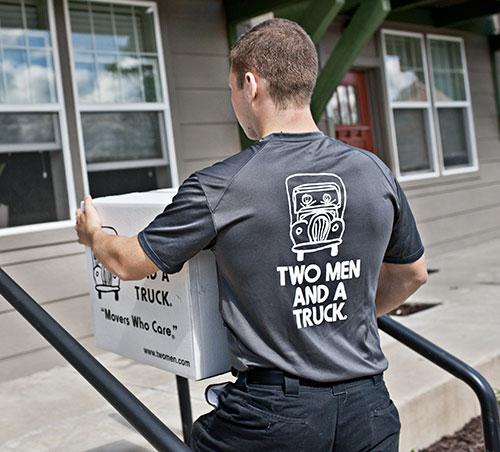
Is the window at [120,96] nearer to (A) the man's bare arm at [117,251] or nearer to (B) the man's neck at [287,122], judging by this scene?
(A) the man's bare arm at [117,251]

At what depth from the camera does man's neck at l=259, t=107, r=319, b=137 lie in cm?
152

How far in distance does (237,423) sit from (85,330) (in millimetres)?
3448

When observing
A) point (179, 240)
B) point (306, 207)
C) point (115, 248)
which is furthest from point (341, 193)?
point (115, 248)

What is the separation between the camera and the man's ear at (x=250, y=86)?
59.1 inches

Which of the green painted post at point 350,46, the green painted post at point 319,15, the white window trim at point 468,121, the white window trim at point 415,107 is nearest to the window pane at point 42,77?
the green painted post at point 319,15

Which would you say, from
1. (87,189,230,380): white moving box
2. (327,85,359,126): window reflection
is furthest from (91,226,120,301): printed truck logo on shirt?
(327,85,359,126): window reflection

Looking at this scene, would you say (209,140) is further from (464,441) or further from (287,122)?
(287,122)

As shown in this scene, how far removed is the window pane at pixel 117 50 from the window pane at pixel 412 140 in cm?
329

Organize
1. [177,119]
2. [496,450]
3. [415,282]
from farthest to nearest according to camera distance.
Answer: [177,119]
[496,450]
[415,282]

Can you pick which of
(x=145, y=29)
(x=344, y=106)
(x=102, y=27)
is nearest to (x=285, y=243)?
(x=102, y=27)

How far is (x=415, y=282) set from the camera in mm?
1811

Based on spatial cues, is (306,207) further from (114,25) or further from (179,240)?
(114,25)

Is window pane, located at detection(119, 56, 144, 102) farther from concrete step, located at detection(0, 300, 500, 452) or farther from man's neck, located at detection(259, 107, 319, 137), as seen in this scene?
man's neck, located at detection(259, 107, 319, 137)

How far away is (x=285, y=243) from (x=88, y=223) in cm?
50
